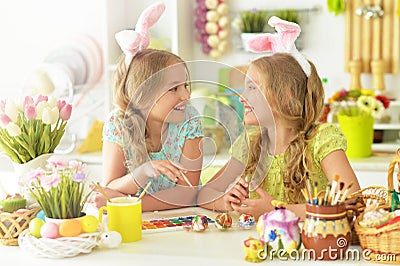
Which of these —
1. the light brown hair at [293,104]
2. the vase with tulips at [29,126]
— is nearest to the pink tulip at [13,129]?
the vase with tulips at [29,126]

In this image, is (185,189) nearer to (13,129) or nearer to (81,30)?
(13,129)

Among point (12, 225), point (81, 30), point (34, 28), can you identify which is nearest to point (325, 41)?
point (81, 30)

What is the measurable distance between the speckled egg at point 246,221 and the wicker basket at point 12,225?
0.50 meters

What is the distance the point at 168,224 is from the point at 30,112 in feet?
1.47

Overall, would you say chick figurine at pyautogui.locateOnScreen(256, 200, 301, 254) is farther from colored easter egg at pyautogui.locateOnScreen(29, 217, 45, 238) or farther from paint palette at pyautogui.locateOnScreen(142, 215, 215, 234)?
colored easter egg at pyautogui.locateOnScreen(29, 217, 45, 238)

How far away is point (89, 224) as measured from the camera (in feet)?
4.84

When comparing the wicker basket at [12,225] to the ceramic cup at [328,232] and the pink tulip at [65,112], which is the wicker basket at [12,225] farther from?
the ceramic cup at [328,232]

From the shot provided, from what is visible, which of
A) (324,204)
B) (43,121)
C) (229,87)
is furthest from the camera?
(43,121)

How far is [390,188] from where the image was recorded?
150 cm

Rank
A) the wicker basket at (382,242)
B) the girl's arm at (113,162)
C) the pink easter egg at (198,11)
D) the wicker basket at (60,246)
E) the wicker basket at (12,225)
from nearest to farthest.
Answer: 1. the wicker basket at (382,242)
2. the wicker basket at (60,246)
3. the wicker basket at (12,225)
4. the girl's arm at (113,162)
5. the pink easter egg at (198,11)

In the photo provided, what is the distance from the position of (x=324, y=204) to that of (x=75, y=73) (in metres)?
2.35

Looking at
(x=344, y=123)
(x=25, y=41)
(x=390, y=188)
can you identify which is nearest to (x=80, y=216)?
(x=390, y=188)

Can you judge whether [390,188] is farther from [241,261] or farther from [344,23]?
[344,23]

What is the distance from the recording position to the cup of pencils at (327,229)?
1.36 meters
